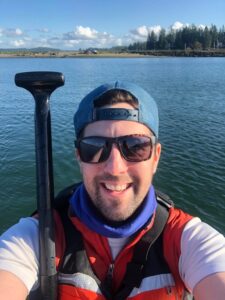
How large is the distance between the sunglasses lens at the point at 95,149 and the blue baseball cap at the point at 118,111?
16 cm

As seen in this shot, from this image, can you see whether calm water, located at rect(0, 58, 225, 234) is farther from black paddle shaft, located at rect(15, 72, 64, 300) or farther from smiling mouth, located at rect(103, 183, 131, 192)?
smiling mouth, located at rect(103, 183, 131, 192)

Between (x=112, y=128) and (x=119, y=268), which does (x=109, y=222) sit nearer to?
(x=119, y=268)

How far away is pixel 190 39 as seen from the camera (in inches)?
6550

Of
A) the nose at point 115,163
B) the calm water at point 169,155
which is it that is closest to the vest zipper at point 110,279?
the nose at point 115,163

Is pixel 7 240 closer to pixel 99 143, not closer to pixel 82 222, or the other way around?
pixel 82 222

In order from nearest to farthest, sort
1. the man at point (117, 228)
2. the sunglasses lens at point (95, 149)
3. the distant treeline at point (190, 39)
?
the man at point (117, 228) < the sunglasses lens at point (95, 149) < the distant treeline at point (190, 39)

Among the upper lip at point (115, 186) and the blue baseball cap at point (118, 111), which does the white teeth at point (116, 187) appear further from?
the blue baseball cap at point (118, 111)

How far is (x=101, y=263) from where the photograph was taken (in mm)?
2789

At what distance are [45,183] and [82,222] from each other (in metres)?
0.43

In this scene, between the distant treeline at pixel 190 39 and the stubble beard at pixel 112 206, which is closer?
the stubble beard at pixel 112 206

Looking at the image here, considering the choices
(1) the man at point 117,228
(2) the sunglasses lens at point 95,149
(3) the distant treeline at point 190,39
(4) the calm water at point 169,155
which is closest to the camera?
(1) the man at point 117,228

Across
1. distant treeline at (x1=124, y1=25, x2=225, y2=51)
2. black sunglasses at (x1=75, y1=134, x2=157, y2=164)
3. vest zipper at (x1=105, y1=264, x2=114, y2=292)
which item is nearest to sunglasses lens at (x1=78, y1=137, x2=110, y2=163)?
black sunglasses at (x1=75, y1=134, x2=157, y2=164)

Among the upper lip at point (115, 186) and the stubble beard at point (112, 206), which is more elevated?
the upper lip at point (115, 186)

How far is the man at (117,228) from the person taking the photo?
2.70 metres
